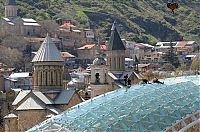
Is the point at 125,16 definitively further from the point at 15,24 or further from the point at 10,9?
the point at 15,24

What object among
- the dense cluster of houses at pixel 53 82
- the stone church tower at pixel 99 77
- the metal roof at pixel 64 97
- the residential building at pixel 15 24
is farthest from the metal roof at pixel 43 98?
the residential building at pixel 15 24

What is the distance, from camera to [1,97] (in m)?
60.8

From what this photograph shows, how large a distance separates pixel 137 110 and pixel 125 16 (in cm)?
11460

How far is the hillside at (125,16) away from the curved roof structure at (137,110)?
91.3 m

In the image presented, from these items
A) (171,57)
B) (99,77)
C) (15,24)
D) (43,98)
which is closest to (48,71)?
(43,98)

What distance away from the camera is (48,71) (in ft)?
156

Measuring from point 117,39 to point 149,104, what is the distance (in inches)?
1423

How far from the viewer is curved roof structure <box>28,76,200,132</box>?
869 inches

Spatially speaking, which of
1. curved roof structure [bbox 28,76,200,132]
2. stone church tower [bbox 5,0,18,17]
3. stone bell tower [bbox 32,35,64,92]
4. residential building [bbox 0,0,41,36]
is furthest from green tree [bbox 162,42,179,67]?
curved roof structure [bbox 28,76,200,132]

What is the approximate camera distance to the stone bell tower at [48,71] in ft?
155

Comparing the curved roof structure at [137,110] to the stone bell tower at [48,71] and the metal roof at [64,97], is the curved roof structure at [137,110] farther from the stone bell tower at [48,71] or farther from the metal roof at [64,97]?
the stone bell tower at [48,71]

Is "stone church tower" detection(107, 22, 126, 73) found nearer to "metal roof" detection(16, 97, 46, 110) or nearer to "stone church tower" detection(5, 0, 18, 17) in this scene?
"metal roof" detection(16, 97, 46, 110)

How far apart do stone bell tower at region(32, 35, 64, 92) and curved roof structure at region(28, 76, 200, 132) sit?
853 inches

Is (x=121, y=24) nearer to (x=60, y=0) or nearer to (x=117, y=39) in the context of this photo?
(x=60, y=0)
